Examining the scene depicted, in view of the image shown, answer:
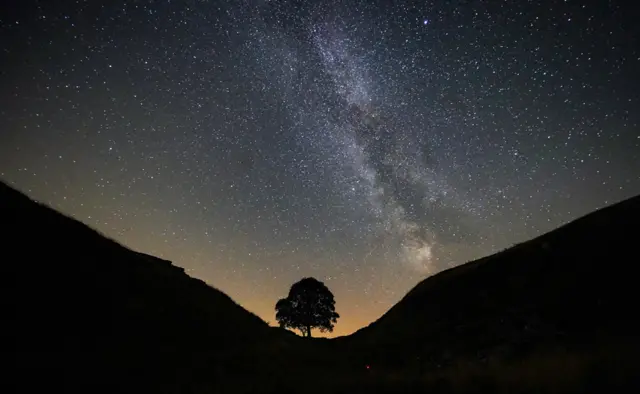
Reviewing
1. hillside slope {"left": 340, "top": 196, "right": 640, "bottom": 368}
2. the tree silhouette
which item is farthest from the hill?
the tree silhouette

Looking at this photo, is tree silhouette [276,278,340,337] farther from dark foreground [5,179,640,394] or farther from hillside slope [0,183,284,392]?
hillside slope [0,183,284,392]

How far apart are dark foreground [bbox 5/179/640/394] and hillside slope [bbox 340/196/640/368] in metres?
0.11

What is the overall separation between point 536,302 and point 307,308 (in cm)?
3819

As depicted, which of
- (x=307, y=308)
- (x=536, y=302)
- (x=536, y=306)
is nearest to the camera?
(x=536, y=306)

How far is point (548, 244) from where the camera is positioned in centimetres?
2606

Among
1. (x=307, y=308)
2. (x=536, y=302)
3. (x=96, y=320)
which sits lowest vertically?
(x=96, y=320)

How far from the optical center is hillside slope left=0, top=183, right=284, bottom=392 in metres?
10.0

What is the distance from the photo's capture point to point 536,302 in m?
21.3

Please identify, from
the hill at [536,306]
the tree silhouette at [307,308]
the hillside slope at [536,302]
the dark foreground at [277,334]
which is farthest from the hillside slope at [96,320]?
the tree silhouette at [307,308]

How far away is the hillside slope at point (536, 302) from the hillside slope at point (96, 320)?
37.9ft

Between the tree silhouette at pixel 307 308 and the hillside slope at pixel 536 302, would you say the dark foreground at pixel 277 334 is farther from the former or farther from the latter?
the tree silhouette at pixel 307 308

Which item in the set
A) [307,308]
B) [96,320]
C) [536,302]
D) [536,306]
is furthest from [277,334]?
[307,308]

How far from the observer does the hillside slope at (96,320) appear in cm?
1002

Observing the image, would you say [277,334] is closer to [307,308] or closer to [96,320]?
[96,320]
